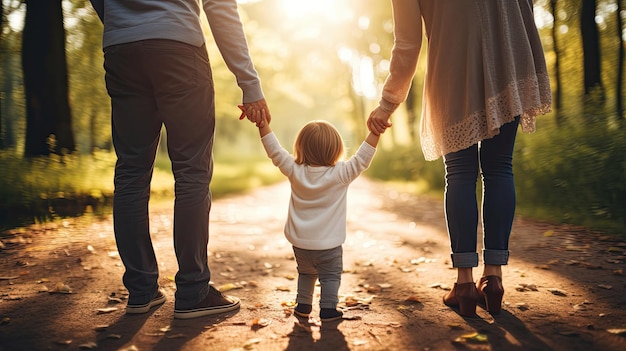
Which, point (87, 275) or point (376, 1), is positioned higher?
point (376, 1)

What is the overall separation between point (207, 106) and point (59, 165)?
530 centimetres

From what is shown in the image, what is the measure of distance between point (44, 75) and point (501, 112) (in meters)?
7.14

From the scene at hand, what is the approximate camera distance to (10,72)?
934 cm

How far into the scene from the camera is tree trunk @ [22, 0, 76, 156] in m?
7.58

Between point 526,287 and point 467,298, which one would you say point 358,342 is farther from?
point 526,287

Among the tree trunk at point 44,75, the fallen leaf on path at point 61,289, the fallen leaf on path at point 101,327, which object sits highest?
the tree trunk at point 44,75

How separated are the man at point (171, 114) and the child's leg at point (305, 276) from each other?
1.41ft

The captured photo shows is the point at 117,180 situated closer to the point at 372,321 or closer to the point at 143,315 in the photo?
the point at 143,315

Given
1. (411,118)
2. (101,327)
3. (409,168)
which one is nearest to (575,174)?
(101,327)

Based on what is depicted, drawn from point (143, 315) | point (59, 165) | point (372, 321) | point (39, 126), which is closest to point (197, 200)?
point (143, 315)

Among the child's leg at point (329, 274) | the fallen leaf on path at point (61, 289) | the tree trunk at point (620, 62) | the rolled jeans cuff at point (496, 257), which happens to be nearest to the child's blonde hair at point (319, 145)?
the child's leg at point (329, 274)

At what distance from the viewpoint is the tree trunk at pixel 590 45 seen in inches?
342

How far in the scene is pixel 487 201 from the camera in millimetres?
2910

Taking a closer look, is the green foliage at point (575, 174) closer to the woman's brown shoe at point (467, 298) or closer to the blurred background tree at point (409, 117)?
the blurred background tree at point (409, 117)
